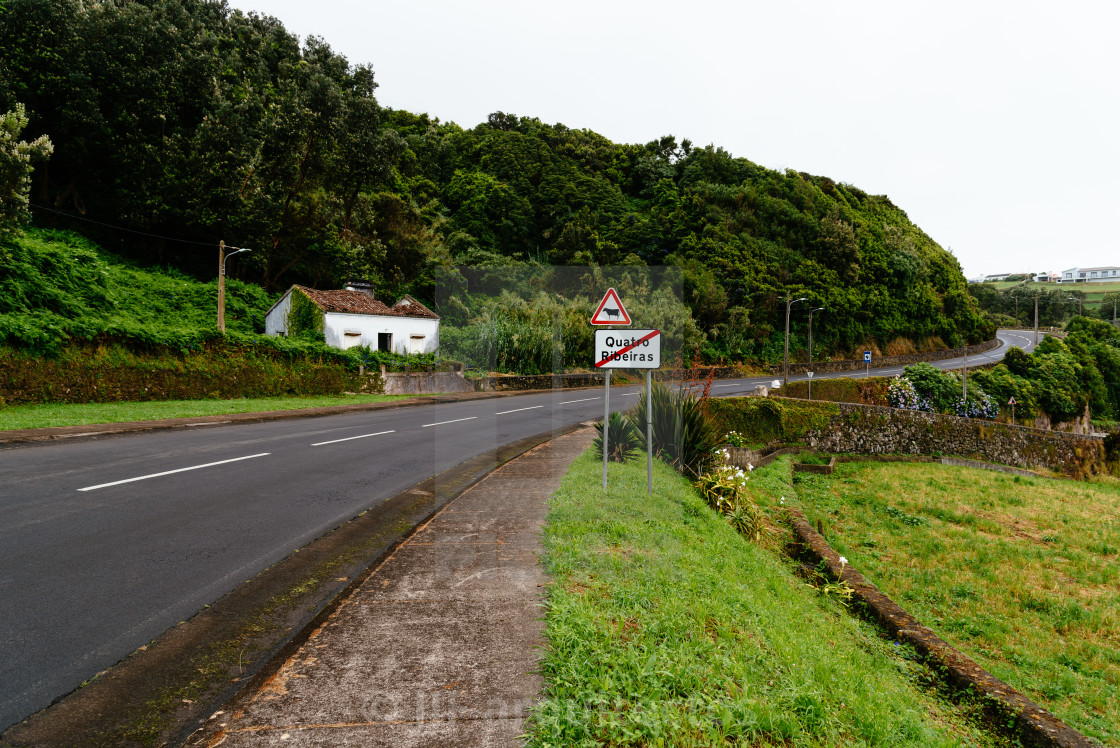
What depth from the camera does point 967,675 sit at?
4.80 metres

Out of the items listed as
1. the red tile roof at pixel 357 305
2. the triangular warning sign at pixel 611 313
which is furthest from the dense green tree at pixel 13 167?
the triangular warning sign at pixel 611 313

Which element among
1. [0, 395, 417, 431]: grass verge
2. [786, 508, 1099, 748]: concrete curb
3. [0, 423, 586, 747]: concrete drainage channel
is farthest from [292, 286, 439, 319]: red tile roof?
[786, 508, 1099, 748]: concrete curb

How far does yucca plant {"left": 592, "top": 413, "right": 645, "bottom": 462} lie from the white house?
27.4 meters

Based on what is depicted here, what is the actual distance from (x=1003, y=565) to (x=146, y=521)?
1270 cm

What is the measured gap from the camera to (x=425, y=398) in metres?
27.2

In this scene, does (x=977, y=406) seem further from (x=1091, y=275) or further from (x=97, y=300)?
(x=1091, y=275)

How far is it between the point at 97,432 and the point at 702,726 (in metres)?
13.8

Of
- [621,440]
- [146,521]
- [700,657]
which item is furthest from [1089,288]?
[146,521]

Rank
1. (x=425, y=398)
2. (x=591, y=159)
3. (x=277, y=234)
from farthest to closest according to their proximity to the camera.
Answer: (x=591, y=159)
(x=277, y=234)
(x=425, y=398)

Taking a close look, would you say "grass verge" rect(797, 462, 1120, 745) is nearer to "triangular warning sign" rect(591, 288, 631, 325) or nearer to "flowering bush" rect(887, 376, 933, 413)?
"triangular warning sign" rect(591, 288, 631, 325)

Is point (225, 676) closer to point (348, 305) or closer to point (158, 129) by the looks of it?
point (348, 305)

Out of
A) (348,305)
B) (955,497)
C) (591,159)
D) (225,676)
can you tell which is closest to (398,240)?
(348,305)

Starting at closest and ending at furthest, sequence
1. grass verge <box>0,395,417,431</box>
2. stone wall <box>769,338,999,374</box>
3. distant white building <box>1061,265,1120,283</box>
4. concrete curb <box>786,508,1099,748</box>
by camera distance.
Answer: concrete curb <box>786,508,1099,748</box> → grass verge <box>0,395,417,431</box> → stone wall <box>769,338,999,374</box> → distant white building <box>1061,265,1120,283</box>

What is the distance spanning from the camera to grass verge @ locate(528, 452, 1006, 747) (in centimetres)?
279
